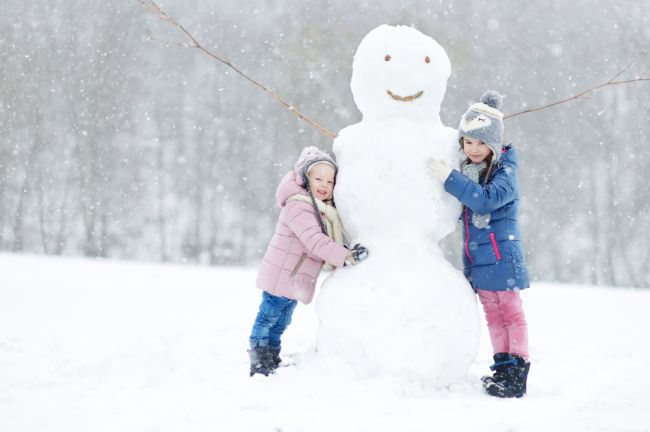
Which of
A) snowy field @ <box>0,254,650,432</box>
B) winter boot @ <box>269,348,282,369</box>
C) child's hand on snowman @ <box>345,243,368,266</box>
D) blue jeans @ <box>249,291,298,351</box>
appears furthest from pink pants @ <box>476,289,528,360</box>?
winter boot @ <box>269,348,282,369</box>

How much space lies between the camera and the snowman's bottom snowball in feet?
9.73

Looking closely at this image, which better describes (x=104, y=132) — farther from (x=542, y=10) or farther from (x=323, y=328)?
(x=323, y=328)

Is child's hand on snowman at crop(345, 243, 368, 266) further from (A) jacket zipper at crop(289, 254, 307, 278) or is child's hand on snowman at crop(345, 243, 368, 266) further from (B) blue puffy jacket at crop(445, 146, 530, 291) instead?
(B) blue puffy jacket at crop(445, 146, 530, 291)

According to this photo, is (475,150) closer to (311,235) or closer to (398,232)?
(398,232)

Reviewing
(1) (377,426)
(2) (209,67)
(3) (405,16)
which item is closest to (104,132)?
(2) (209,67)

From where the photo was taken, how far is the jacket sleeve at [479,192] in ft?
9.99

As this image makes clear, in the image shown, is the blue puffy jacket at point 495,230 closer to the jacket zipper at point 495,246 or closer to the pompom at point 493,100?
the jacket zipper at point 495,246

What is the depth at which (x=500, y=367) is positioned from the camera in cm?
320

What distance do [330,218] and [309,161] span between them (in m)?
0.34

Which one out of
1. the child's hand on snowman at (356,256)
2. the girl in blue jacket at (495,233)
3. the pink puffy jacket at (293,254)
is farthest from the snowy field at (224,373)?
the child's hand on snowman at (356,256)

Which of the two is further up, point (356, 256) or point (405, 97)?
point (405, 97)

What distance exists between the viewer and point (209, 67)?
41.6 ft

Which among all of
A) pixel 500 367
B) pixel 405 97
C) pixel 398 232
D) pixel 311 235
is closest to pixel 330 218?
pixel 311 235

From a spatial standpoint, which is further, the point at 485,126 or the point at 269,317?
the point at 269,317
